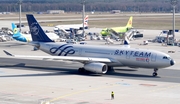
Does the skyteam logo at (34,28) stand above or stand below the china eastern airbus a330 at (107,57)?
above

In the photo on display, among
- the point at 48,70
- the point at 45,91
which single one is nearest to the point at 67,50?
the point at 48,70

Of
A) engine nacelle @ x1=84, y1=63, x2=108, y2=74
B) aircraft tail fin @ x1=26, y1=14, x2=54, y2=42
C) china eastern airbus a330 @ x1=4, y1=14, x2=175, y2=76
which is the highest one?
aircraft tail fin @ x1=26, y1=14, x2=54, y2=42

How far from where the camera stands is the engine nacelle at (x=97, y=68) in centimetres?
6103

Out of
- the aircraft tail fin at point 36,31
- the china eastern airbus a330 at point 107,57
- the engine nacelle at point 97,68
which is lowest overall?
the engine nacelle at point 97,68

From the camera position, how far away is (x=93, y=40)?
122188 mm

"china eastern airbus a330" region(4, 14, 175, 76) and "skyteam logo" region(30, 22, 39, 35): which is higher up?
"skyteam logo" region(30, 22, 39, 35)

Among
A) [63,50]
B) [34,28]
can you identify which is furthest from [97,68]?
[34,28]

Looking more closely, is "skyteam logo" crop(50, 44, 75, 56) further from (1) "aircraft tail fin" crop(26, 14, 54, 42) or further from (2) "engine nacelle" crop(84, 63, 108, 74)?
(2) "engine nacelle" crop(84, 63, 108, 74)

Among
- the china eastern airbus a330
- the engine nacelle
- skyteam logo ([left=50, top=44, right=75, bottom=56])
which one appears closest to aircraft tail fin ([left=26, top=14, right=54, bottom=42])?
the china eastern airbus a330

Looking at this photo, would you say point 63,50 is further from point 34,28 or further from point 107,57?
point 34,28

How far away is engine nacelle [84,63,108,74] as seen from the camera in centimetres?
6103

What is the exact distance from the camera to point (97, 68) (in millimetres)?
61125

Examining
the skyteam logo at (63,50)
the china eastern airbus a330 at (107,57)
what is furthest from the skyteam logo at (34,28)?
the skyteam logo at (63,50)

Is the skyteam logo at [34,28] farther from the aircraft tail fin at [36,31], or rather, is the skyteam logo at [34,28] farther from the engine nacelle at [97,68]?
the engine nacelle at [97,68]
